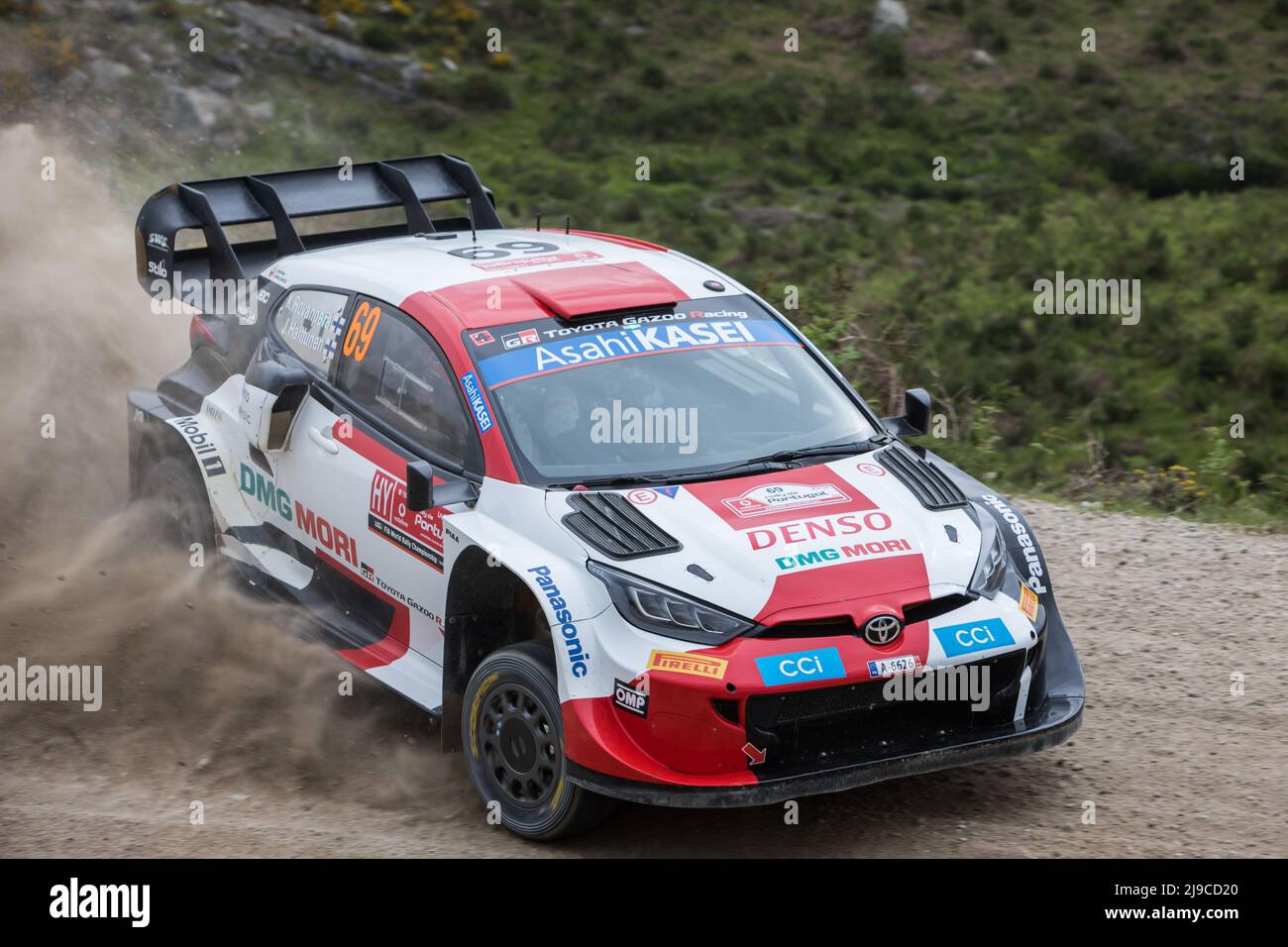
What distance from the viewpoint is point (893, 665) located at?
15.9ft

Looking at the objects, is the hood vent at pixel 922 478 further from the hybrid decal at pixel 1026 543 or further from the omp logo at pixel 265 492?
the omp logo at pixel 265 492

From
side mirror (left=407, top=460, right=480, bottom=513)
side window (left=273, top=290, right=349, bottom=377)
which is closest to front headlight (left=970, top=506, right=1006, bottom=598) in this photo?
side mirror (left=407, top=460, right=480, bottom=513)

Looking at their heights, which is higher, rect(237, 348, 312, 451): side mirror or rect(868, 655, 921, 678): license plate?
rect(237, 348, 312, 451): side mirror

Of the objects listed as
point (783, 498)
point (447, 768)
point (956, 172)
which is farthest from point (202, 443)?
point (956, 172)

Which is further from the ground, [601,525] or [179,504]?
[601,525]

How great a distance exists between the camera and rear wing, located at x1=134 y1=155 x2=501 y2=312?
24.8 ft

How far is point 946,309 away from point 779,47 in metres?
14.8

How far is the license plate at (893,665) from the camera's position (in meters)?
4.81

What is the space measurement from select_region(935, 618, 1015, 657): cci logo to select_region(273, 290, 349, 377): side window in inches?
115

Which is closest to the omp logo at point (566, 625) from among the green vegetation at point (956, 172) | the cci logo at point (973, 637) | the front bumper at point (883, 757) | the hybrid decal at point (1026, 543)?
the front bumper at point (883, 757)

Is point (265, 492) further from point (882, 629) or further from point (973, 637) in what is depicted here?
point (973, 637)

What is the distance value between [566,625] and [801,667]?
766mm

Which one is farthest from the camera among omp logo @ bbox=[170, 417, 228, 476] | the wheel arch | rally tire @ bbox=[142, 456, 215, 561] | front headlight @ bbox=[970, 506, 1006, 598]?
rally tire @ bbox=[142, 456, 215, 561]

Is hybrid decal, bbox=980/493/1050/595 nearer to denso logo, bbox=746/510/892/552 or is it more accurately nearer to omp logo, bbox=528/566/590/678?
denso logo, bbox=746/510/892/552
